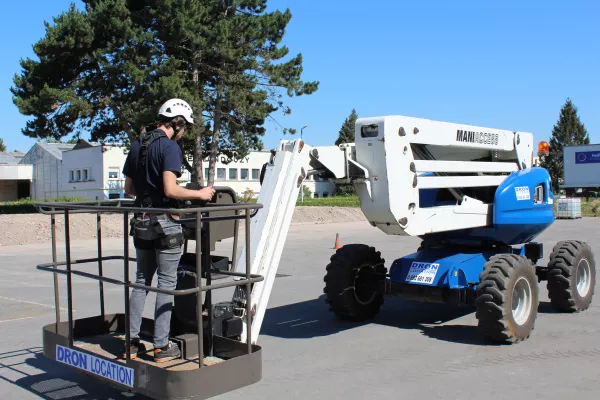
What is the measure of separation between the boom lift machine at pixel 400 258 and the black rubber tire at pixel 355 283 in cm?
2

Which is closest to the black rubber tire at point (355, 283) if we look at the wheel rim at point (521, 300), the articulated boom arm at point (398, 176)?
the articulated boom arm at point (398, 176)

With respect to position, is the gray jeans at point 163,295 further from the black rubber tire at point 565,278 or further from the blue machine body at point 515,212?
the black rubber tire at point 565,278

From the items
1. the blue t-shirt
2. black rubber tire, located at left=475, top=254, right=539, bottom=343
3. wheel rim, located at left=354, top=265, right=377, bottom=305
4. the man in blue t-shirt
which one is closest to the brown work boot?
the man in blue t-shirt

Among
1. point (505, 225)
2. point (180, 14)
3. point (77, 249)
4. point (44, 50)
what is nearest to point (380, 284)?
point (505, 225)

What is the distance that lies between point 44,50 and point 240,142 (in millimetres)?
11191

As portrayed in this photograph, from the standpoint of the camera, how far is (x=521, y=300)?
7137 mm

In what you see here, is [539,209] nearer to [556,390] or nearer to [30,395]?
[556,390]

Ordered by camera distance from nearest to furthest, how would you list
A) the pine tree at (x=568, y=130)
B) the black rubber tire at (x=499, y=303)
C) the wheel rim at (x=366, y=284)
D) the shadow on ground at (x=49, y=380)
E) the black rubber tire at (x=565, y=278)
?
the shadow on ground at (x=49, y=380), the black rubber tire at (x=499, y=303), the wheel rim at (x=366, y=284), the black rubber tire at (x=565, y=278), the pine tree at (x=568, y=130)

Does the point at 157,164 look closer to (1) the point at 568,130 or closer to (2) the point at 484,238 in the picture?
(2) the point at 484,238

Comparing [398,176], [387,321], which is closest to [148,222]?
[398,176]

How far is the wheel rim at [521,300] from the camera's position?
7.04 m

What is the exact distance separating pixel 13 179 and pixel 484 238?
6685cm

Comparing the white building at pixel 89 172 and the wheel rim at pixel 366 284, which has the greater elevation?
the white building at pixel 89 172

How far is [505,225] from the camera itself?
25.7 feet
